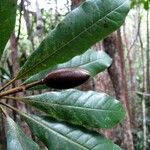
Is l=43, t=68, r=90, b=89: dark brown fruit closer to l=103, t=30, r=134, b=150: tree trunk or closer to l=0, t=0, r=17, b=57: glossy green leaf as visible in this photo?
l=0, t=0, r=17, b=57: glossy green leaf

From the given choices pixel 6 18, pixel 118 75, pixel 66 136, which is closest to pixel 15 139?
pixel 66 136

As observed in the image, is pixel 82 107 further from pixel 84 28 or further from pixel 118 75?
pixel 118 75

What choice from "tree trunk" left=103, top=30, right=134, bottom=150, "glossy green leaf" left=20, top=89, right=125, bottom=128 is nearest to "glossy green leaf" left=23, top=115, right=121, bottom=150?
"glossy green leaf" left=20, top=89, right=125, bottom=128

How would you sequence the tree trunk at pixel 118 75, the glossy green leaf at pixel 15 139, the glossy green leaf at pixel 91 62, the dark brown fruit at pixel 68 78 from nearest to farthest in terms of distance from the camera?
1. the dark brown fruit at pixel 68 78
2. the glossy green leaf at pixel 15 139
3. the glossy green leaf at pixel 91 62
4. the tree trunk at pixel 118 75

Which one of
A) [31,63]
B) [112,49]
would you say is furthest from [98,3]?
[112,49]

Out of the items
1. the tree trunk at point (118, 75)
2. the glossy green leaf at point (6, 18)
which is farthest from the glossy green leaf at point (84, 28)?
the tree trunk at point (118, 75)

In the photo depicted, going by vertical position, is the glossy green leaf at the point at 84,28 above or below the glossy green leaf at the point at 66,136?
above

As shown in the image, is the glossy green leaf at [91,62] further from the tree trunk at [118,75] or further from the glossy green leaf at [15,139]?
Answer: the tree trunk at [118,75]

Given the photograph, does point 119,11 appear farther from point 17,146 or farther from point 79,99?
point 17,146
